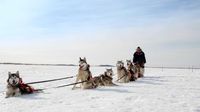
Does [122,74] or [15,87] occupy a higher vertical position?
[122,74]

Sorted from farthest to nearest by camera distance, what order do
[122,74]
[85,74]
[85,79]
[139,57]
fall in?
[139,57], [122,74], [85,74], [85,79]

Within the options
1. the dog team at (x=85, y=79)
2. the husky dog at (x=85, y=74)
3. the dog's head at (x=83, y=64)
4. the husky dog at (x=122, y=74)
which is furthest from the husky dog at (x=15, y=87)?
the husky dog at (x=122, y=74)

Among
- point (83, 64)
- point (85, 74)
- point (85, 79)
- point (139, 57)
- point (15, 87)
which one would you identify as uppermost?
point (139, 57)

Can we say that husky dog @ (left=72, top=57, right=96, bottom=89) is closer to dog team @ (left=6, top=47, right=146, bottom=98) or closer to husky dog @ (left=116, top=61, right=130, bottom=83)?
dog team @ (left=6, top=47, right=146, bottom=98)

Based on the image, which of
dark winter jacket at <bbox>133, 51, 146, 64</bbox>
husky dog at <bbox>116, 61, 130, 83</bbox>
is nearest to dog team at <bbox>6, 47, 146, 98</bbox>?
husky dog at <bbox>116, 61, 130, 83</bbox>

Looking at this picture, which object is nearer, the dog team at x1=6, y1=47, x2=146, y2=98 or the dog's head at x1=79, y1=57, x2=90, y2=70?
the dog team at x1=6, y1=47, x2=146, y2=98

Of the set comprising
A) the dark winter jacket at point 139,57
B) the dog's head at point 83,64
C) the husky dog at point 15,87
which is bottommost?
the husky dog at point 15,87

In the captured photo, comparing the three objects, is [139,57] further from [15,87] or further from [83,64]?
[15,87]

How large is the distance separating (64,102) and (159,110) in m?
2.46

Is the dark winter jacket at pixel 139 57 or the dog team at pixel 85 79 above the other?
the dark winter jacket at pixel 139 57

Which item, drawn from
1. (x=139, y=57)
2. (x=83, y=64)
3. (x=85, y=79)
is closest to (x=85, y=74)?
(x=85, y=79)

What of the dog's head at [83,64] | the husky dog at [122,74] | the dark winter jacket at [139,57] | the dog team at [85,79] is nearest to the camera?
the dog team at [85,79]

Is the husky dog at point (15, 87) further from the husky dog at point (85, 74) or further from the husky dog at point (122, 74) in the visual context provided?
the husky dog at point (122, 74)

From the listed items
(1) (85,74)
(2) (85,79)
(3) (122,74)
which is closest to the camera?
(2) (85,79)
